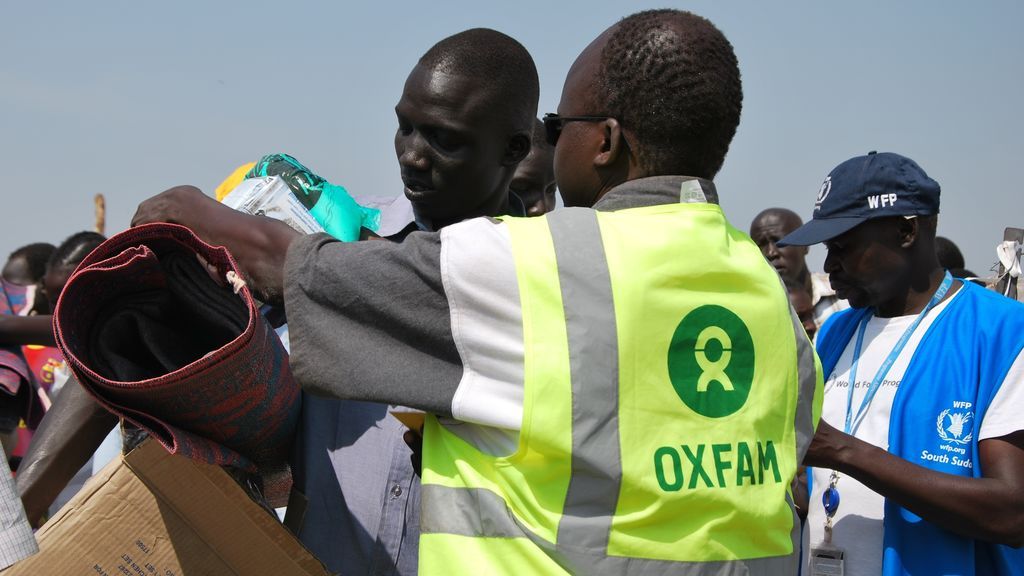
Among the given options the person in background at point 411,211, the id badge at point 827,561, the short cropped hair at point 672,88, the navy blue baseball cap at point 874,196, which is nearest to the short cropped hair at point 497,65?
the person in background at point 411,211

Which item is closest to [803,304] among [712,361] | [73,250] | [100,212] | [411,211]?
[411,211]

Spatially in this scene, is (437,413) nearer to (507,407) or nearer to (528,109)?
(507,407)

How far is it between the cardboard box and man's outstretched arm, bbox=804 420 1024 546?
1605mm

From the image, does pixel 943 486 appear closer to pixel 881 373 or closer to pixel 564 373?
pixel 881 373

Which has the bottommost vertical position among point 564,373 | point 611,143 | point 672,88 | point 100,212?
point 100,212

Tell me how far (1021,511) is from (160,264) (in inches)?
93.6

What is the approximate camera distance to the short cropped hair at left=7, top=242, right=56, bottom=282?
814 centimetres

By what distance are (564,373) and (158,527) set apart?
837mm

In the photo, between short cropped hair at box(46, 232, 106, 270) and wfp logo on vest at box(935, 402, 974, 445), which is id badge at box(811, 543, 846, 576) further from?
short cropped hair at box(46, 232, 106, 270)

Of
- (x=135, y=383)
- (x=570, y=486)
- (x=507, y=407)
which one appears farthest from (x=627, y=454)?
(x=135, y=383)

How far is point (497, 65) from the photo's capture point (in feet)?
9.51

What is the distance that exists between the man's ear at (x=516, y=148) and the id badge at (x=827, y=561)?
151 cm

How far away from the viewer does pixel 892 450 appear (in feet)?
9.76

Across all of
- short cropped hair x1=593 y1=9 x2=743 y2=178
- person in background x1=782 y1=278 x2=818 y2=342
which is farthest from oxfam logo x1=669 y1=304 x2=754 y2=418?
person in background x1=782 y1=278 x2=818 y2=342
